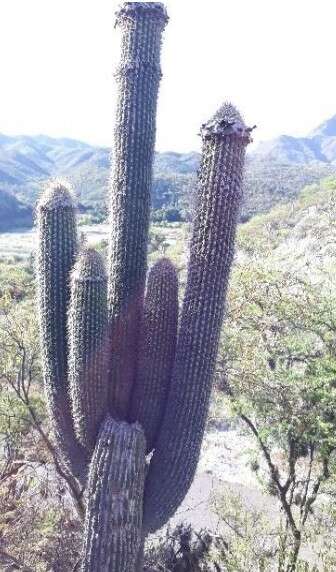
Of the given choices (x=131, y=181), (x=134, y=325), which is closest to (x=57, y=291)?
(x=134, y=325)

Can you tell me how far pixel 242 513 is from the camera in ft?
26.0

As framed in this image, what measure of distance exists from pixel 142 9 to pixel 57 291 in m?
2.10

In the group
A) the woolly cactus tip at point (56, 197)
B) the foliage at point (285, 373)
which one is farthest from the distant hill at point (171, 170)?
the foliage at point (285, 373)

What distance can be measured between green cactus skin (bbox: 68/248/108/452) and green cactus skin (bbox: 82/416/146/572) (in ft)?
0.68

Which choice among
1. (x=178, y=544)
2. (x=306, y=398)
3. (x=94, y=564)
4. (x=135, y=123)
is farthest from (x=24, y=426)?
(x=135, y=123)

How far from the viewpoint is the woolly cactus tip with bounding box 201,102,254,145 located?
3615 mm

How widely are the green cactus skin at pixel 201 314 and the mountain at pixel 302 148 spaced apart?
4039 inches

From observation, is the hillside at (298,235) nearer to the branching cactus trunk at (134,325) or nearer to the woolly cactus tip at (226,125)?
the branching cactus trunk at (134,325)

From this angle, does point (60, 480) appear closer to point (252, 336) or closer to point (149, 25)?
point (252, 336)

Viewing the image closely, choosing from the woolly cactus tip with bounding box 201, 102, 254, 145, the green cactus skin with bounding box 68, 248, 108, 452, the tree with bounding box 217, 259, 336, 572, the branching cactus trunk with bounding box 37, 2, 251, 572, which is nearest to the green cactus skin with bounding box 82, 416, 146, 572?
the branching cactus trunk with bounding box 37, 2, 251, 572

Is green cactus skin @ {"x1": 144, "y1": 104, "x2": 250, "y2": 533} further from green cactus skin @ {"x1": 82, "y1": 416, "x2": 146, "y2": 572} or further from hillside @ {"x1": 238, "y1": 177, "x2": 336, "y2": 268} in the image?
hillside @ {"x1": 238, "y1": 177, "x2": 336, "y2": 268}

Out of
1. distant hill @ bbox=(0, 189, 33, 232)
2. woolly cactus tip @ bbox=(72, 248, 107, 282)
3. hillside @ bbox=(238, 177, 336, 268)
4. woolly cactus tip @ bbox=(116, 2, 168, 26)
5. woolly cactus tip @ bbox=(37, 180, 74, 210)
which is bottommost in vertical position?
distant hill @ bbox=(0, 189, 33, 232)

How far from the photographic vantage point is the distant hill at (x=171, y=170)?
6237mm

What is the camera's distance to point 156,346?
399 centimetres
